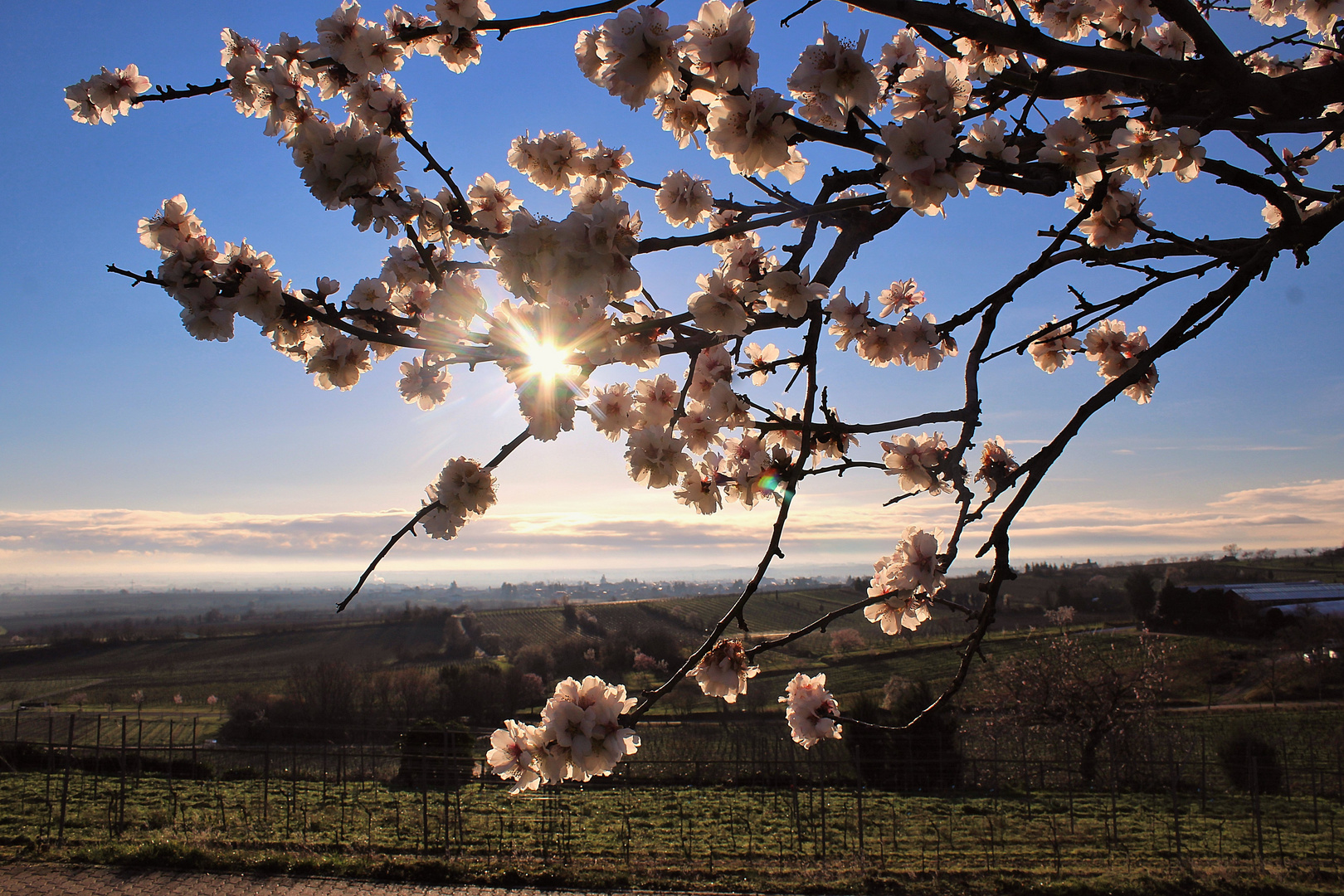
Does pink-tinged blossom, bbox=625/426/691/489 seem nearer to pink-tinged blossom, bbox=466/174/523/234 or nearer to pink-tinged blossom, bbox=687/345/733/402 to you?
pink-tinged blossom, bbox=687/345/733/402

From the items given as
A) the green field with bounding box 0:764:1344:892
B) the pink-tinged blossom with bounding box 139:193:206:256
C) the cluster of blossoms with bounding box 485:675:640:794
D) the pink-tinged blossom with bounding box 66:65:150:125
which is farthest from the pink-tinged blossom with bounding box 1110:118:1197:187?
the green field with bounding box 0:764:1344:892

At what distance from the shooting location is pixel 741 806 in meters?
14.6

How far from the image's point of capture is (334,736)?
98.7 ft

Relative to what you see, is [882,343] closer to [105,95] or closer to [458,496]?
[458,496]

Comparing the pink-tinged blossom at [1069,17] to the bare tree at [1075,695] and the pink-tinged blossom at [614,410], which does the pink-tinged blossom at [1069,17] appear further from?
the bare tree at [1075,695]

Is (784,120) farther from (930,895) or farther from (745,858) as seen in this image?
(745,858)

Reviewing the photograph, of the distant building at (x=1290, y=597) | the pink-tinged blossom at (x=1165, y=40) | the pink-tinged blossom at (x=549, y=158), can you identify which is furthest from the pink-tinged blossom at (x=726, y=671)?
the distant building at (x=1290, y=597)

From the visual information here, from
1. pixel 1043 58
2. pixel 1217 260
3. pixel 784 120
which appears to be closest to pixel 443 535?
pixel 784 120

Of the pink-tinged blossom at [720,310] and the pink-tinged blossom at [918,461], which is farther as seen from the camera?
the pink-tinged blossom at [918,461]

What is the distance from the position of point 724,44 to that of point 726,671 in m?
1.40

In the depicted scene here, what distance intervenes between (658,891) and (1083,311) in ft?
32.3

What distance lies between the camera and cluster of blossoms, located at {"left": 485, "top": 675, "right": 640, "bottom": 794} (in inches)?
55.4

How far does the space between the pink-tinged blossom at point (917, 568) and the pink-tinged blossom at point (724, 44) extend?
3.57 ft

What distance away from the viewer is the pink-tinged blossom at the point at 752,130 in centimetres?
134
